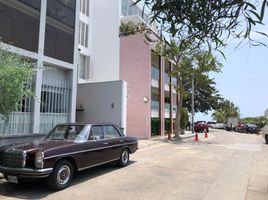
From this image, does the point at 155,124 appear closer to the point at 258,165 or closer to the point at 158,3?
the point at 258,165

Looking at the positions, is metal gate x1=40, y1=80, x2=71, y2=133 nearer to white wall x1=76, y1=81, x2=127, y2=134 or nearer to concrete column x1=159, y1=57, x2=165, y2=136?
white wall x1=76, y1=81, x2=127, y2=134

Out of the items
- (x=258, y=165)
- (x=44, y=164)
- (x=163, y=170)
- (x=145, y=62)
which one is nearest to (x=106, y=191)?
(x=44, y=164)

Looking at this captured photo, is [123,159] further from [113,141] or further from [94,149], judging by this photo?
[94,149]

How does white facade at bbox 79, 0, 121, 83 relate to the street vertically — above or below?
above

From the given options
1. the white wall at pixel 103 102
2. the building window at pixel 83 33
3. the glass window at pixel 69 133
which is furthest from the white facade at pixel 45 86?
the building window at pixel 83 33

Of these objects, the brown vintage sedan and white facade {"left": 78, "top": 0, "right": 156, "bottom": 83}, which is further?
white facade {"left": 78, "top": 0, "right": 156, "bottom": 83}

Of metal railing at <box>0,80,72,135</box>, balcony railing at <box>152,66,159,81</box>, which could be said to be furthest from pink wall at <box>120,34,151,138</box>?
metal railing at <box>0,80,72,135</box>

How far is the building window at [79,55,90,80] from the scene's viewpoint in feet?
88.6

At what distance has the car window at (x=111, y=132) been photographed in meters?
10.7

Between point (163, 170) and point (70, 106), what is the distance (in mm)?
6928

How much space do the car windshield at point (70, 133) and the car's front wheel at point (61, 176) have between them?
968 mm

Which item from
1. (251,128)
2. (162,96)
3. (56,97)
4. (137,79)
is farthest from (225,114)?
(56,97)

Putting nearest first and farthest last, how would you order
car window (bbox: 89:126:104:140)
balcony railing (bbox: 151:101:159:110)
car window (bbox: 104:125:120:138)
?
car window (bbox: 89:126:104:140)
car window (bbox: 104:125:120:138)
balcony railing (bbox: 151:101:159:110)

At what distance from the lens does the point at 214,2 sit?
3053 mm
